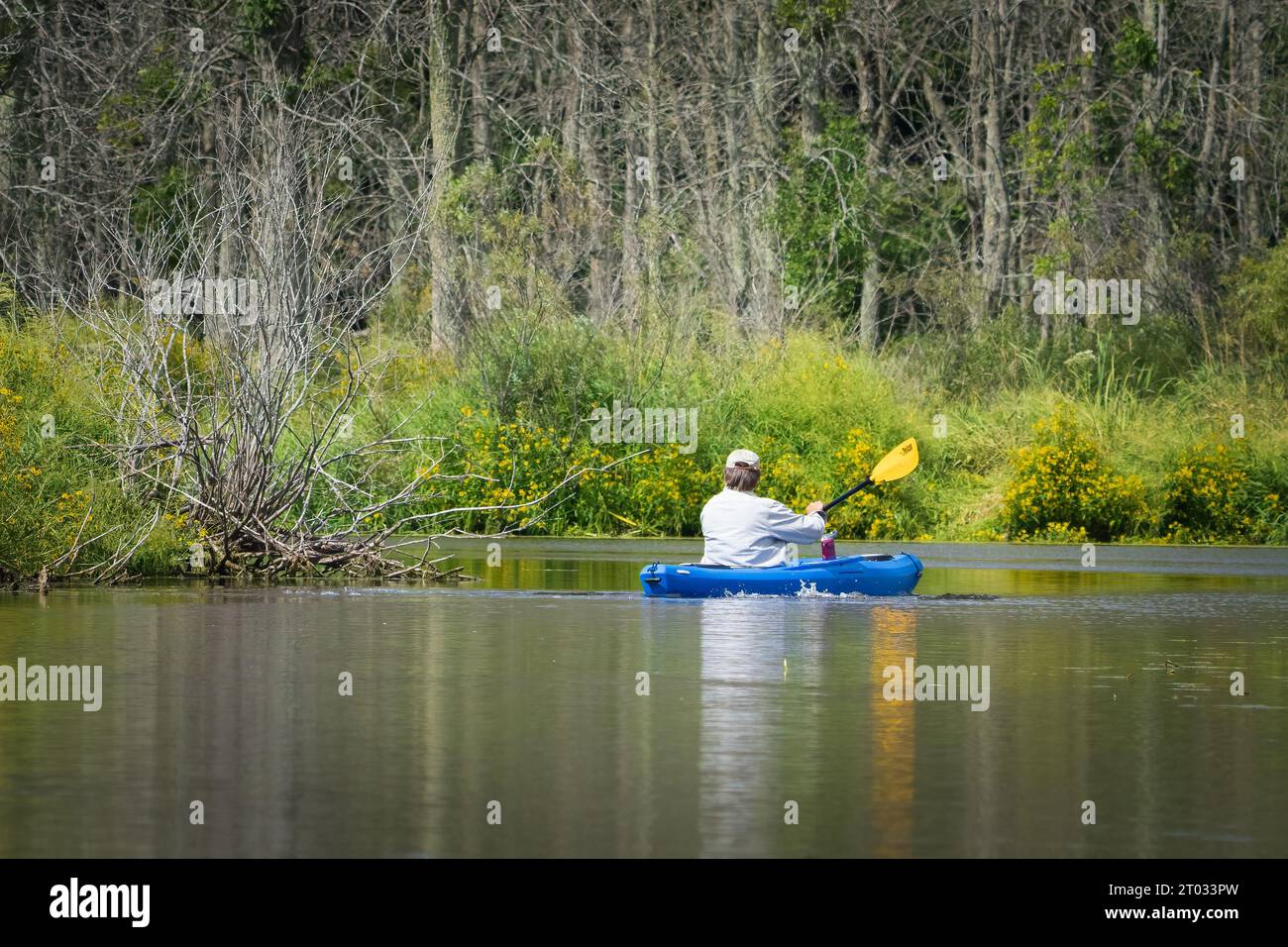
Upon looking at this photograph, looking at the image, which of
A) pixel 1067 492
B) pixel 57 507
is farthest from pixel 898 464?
pixel 57 507

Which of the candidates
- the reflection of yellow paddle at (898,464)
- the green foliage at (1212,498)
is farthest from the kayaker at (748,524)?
the green foliage at (1212,498)

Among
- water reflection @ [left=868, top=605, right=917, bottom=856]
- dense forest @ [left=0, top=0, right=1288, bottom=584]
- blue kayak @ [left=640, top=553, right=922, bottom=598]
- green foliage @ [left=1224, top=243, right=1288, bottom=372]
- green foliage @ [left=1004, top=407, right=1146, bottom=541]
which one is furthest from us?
green foliage @ [left=1224, top=243, right=1288, bottom=372]

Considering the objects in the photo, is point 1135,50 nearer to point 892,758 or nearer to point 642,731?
point 642,731

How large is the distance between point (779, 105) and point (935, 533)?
17.2 meters

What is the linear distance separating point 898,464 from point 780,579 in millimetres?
3883

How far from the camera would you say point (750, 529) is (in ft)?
61.9

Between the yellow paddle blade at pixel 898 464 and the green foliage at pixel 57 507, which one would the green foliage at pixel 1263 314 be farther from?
the green foliage at pixel 57 507

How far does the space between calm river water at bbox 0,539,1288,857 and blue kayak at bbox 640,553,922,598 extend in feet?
0.81

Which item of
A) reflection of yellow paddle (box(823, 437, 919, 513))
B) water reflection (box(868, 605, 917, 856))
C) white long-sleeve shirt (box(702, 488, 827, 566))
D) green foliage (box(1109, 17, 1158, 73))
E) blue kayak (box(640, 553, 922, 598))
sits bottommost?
water reflection (box(868, 605, 917, 856))

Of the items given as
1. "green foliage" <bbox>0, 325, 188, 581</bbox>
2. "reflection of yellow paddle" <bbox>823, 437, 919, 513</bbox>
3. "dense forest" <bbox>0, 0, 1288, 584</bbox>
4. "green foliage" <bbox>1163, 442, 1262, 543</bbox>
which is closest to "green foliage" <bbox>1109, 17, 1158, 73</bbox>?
"dense forest" <bbox>0, 0, 1288, 584</bbox>

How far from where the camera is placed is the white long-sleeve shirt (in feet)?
61.4

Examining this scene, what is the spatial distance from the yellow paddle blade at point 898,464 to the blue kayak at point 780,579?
294cm

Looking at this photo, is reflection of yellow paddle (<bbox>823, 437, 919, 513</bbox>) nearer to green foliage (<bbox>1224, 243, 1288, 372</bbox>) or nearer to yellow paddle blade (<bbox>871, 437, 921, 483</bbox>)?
yellow paddle blade (<bbox>871, 437, 921, 483</bbox>)
